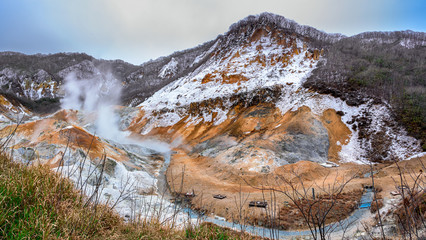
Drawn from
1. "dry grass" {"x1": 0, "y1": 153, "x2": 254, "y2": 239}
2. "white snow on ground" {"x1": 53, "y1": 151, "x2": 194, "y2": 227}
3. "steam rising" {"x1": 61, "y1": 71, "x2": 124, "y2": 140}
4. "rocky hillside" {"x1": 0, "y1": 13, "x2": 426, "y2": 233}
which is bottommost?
"dry grass" {"x1": 0, "y1": 153, "x2": 254, "y2": 239}

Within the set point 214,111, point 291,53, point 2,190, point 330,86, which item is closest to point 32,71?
point 214,111

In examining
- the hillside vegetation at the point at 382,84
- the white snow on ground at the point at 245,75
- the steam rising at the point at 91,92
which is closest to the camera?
the hillside vegetation at the point at 382,84

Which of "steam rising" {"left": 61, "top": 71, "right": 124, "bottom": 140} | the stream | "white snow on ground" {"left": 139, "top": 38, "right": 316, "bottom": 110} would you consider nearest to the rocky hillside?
"white snow on ground" {"left": 139, "top": 38, "right": 316, "bottom": 110}

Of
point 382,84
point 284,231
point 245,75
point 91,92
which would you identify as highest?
point 91,92

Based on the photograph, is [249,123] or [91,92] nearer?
[249,123]

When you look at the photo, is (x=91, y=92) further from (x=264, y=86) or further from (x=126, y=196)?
(x=126, y=196)

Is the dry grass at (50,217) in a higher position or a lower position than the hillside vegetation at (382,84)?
lower

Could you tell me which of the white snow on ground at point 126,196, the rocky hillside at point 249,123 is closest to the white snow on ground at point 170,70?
the rocky hillside at point 249,123

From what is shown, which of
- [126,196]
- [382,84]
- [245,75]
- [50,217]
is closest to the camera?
[50,217]

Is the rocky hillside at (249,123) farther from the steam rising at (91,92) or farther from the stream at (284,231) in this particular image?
the steam rising at (91,92)

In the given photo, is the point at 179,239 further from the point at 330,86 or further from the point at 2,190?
the point at 330,86

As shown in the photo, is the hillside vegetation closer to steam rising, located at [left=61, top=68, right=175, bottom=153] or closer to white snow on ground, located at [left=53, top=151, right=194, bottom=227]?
white snow on ground, located at [left=53, top=151, right=194, bottom=227]

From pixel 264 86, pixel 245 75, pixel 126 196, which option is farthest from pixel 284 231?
pixel 245 75

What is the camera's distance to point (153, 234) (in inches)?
120
